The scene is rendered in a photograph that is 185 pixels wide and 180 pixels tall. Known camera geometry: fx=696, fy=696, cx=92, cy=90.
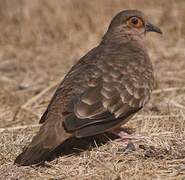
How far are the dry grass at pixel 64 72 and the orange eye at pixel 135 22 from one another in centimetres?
97

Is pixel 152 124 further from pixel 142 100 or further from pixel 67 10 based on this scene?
pixel 67 10

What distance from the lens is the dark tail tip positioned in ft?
18.7

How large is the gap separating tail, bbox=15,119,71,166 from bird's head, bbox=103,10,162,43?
1.82 m

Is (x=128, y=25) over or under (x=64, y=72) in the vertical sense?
over

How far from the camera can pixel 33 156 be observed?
18.7 ft

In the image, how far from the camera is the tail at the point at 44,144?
225 inches

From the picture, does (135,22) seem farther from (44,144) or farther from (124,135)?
(44,144)

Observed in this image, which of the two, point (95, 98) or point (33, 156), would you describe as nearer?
point (33, 156)

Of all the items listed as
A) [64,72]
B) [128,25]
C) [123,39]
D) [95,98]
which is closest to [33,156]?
[95,98]

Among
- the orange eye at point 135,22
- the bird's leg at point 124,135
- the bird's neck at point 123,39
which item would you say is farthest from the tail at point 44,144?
the orange eye at point 135,22

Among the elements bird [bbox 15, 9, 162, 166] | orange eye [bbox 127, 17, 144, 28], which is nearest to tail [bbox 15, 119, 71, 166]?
bird [bbox 15, 9, 162, 166]

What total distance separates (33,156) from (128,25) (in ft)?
7.61

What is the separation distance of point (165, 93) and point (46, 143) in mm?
2949

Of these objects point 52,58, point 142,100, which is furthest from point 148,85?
point 52,58
